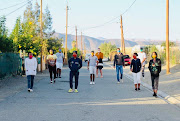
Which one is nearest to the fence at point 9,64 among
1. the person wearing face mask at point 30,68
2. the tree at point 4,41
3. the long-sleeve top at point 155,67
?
the tree at point 4,41

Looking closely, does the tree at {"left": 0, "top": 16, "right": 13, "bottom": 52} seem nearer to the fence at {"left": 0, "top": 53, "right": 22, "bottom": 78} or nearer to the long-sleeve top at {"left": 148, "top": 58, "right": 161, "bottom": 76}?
the fence at {"left": 0, "top": 53, "right": 22, "bottom": 78}

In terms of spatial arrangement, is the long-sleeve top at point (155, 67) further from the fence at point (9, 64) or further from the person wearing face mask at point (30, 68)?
the fence at point (9, 64)

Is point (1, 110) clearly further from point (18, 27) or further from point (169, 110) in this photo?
point (18, 27)

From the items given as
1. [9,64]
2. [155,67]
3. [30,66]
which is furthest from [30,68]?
[9,64]

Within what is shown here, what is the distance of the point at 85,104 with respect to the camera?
9812 mm

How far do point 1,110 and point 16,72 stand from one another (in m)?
13.0

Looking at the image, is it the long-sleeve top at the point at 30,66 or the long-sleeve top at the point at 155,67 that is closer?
the long-sleeve top at the point at 155,67

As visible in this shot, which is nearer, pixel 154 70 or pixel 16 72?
pixel 154 70

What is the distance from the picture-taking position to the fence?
60.7 ft

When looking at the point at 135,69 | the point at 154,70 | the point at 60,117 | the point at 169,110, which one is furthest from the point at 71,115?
the point at 135,69

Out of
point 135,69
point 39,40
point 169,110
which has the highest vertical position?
point 39,40

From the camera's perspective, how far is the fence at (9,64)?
18500 millimetres

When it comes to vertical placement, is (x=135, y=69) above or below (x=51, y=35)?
below

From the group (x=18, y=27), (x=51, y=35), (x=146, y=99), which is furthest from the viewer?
(x=51, y=35)
